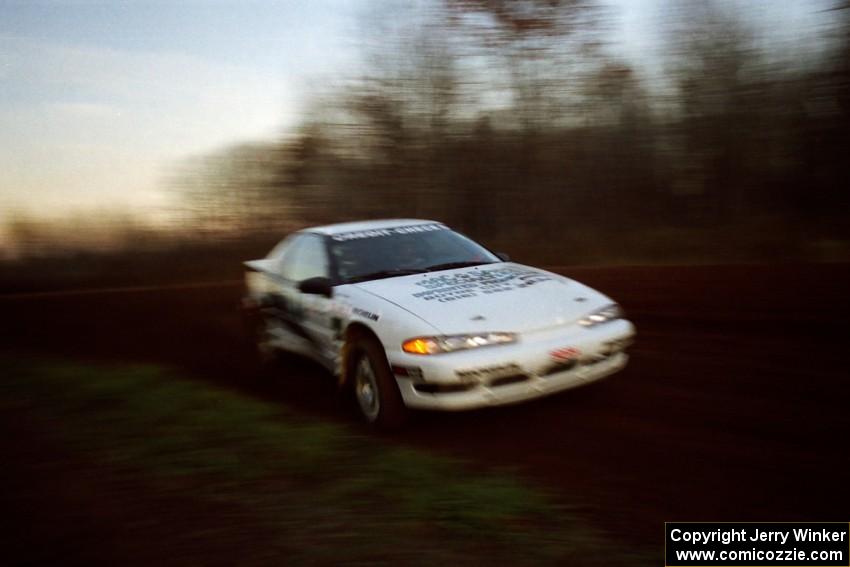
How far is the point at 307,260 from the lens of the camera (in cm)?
614

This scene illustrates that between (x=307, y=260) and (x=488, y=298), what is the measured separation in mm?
2064

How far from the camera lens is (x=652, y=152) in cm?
1725

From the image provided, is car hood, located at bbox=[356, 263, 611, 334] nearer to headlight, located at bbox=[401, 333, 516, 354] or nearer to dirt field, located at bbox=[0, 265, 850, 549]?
headlight, located at bbox=[401, 333, 516, 354]

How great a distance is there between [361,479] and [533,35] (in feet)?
48.6

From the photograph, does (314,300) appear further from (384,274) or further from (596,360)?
(596,360)

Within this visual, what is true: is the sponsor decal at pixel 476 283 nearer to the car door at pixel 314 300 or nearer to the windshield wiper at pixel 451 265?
the windshield wiper at pixel 451 265

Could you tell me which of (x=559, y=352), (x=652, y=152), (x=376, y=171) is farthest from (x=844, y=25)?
(x=376, y=171)

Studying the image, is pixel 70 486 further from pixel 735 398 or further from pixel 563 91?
pixel 563 91

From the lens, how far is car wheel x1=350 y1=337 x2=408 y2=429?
4641mm

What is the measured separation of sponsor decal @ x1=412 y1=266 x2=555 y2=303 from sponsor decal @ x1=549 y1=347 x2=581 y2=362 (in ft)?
2.16

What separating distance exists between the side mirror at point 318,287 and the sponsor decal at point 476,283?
2.34ft

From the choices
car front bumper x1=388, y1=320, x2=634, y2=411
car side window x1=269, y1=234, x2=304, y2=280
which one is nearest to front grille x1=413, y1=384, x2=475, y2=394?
car front bumper x1=388, y1=320, x2=634, y2=411

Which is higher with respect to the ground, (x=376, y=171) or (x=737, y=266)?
(x=376, y=171)

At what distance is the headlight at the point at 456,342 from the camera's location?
4.32 metres
